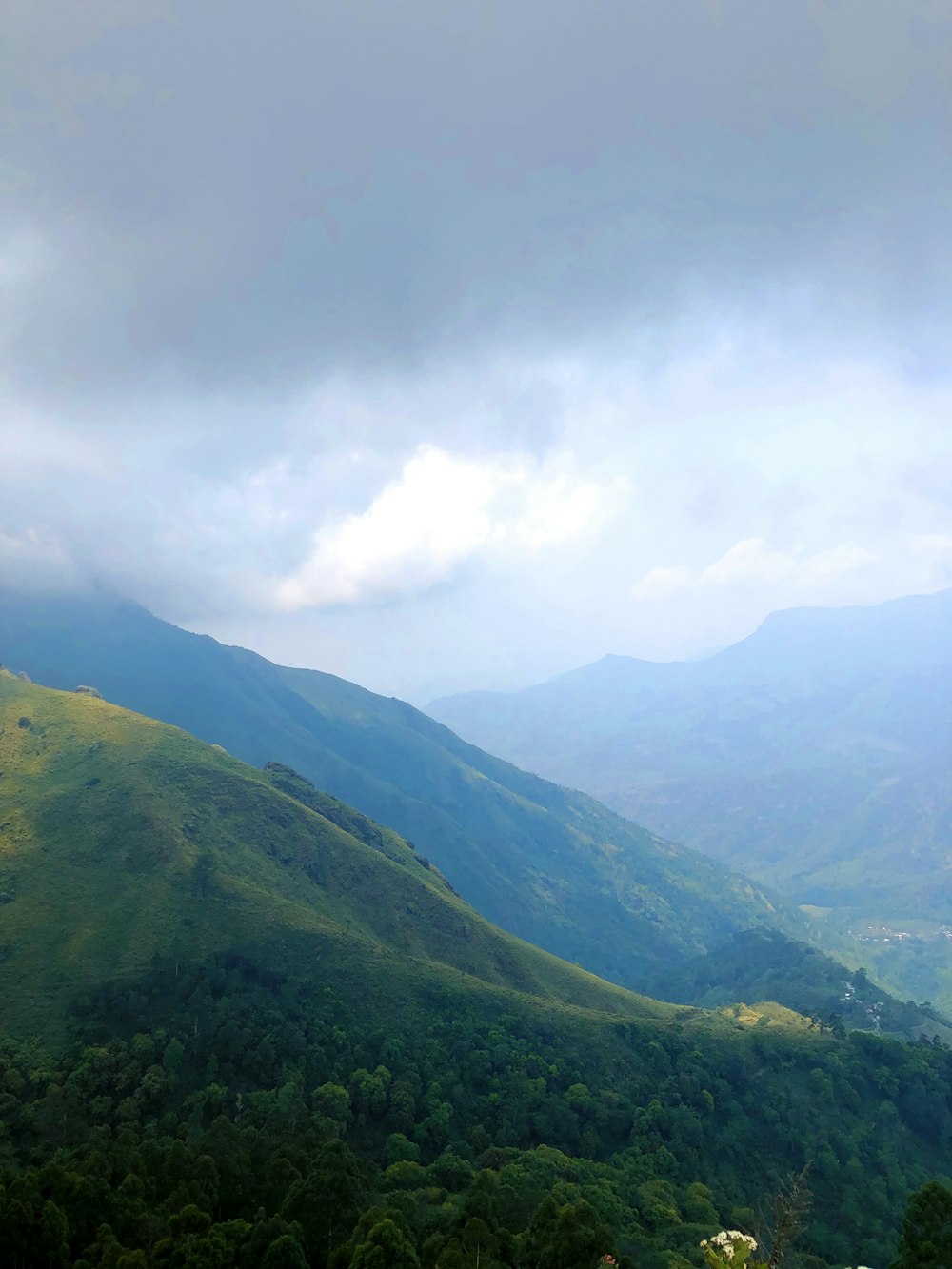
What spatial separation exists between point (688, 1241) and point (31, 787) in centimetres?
14583

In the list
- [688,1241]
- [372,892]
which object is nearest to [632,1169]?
[688,1241]

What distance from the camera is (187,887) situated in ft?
422

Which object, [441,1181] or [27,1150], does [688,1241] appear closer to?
[441,1181]

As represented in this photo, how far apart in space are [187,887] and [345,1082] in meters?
48.5

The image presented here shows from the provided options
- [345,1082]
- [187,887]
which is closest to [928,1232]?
[345,1082]

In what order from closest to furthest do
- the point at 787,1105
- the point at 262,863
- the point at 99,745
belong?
1. the point at 787,1105
2. the point at 262,863
3. the point at 99,745

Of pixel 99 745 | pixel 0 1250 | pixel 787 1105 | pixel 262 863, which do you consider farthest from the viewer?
pixel 99 745

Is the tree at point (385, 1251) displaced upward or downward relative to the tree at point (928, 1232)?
downward

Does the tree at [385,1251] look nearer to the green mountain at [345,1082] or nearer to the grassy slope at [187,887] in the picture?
the green mountain at [345,1082]

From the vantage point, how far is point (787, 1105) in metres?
112

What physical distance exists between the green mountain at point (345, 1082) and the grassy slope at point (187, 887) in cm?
62

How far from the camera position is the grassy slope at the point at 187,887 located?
11494 cm

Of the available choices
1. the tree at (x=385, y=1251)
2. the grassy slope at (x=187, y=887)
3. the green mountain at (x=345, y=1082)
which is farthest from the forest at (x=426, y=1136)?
the grassy slope at (x=187, y=887)

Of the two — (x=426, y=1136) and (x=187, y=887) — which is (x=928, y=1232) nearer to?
(x=426, y=1136)
